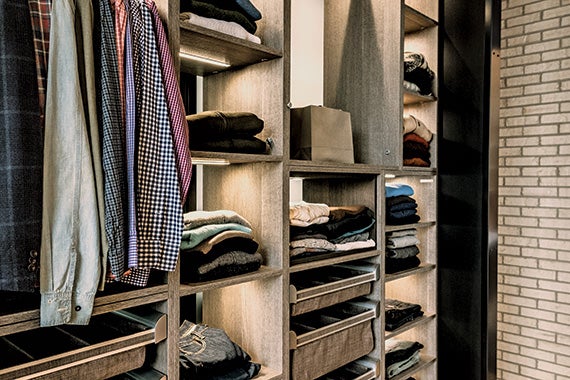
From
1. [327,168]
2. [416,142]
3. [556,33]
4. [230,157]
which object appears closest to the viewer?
[230,157]

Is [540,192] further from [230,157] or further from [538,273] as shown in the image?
[230,157]

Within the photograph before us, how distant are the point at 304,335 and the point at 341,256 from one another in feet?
1.20

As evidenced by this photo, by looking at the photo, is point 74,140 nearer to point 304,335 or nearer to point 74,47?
point 74,47

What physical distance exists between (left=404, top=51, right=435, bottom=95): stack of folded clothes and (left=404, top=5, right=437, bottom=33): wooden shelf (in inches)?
5.9

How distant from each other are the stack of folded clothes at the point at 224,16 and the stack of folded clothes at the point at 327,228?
68 centimetres

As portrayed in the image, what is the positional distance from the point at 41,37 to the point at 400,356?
207 cm

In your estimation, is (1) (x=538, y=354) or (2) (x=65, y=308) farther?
(1) (x=538, y=354)

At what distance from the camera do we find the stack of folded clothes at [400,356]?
2164 mm

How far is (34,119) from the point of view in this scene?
35.6 inches

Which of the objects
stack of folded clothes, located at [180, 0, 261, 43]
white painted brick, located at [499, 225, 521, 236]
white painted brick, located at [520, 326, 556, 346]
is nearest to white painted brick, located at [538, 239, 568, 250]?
white painted brick, located at [499, 225, 521, 236]

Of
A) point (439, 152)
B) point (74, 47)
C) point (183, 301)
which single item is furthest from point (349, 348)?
point (74, 47)

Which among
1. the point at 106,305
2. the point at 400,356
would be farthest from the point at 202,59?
the point at 400,356

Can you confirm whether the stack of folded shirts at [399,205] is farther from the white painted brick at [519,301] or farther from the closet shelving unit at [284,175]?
the white painted brick at [519,301]

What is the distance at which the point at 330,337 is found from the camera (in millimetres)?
1749
